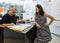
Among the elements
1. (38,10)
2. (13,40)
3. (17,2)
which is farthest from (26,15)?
(13,40)

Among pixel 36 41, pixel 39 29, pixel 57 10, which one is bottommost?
pixel 36 41

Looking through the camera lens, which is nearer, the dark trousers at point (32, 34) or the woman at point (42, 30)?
the dark trousers at point (32, 34)

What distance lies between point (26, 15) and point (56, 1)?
1066 millimetres

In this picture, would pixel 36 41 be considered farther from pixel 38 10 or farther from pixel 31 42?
pixel 38 10

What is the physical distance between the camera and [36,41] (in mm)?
3150

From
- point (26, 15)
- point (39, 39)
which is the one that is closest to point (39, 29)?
point (39, 39)

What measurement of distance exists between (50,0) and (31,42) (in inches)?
60.3

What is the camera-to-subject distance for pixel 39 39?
3.11 meters

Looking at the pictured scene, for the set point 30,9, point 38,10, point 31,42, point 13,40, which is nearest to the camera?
point 13,40

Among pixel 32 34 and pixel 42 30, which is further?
pixel 42 30

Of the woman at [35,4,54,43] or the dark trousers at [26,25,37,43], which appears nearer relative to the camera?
the dark trousers at [26,25,37,43]

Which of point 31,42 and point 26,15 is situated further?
point 26,15

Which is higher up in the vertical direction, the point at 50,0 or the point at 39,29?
the point at 50,0

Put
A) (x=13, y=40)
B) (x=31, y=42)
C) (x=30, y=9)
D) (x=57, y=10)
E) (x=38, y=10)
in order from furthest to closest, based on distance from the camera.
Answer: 1. (x=30, y=9)
2. (x=57, y=10)
3. (x=38, y=10)
4. (x=31, y=42)
5. (x=13, y=40)
